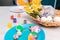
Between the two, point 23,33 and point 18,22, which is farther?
point 18,22

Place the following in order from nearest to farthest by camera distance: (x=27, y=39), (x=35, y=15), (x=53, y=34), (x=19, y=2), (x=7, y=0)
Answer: (x=27, y=39) → (x=53, y=34) → (x=35, y=15) → (x=19, y=2) → (x=7, y=0)

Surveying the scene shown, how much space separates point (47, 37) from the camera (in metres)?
0.77

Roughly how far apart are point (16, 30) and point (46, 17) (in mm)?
266

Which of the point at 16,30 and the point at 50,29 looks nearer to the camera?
the point at 16,30

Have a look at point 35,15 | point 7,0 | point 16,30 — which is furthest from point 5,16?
point 7,0

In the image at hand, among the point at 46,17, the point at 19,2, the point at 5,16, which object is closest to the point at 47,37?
the point at 46,17

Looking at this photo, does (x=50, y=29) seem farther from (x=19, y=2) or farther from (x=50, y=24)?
(x=19, y=2)

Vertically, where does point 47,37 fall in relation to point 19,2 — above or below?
below

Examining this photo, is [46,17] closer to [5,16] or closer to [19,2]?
[5,16]

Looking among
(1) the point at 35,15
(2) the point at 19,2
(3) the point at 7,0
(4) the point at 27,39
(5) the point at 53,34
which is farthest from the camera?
(3) the point at 7,0

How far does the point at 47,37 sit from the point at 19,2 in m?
0.73

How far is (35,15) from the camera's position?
3.05ft

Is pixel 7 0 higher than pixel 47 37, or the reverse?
pixel 7 0

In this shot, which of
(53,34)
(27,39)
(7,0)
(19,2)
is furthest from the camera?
(7,0)
